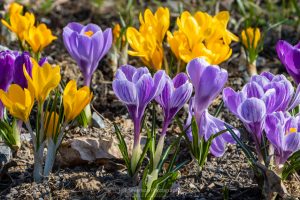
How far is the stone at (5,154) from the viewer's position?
2421mm

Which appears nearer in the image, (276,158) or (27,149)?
(276,158)

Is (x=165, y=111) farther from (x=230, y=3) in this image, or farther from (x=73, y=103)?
(x=230, y=3)

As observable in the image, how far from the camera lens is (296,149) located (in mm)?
1992

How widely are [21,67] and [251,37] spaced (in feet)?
4.46

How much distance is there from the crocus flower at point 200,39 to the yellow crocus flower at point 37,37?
692mm

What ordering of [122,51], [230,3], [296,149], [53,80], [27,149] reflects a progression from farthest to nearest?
[230,3], [122,51], [27,149], [53,80], [296,149]

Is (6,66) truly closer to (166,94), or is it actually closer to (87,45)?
(87,45)

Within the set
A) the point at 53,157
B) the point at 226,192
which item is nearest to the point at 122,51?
the point at 53,157

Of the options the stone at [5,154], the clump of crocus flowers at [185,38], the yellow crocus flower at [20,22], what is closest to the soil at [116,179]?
the stone at [5,154]

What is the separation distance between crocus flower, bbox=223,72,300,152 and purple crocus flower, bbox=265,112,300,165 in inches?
1.7

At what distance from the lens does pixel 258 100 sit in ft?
6.53

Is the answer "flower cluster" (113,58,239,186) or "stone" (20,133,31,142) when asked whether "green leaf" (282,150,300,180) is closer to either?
"flower cluster" (113,58,239,186)

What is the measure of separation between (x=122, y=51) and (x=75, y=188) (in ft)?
4.16

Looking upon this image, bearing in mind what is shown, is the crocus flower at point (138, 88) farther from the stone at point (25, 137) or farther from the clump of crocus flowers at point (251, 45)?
the clump of crocus flowers at point (251, 45)
